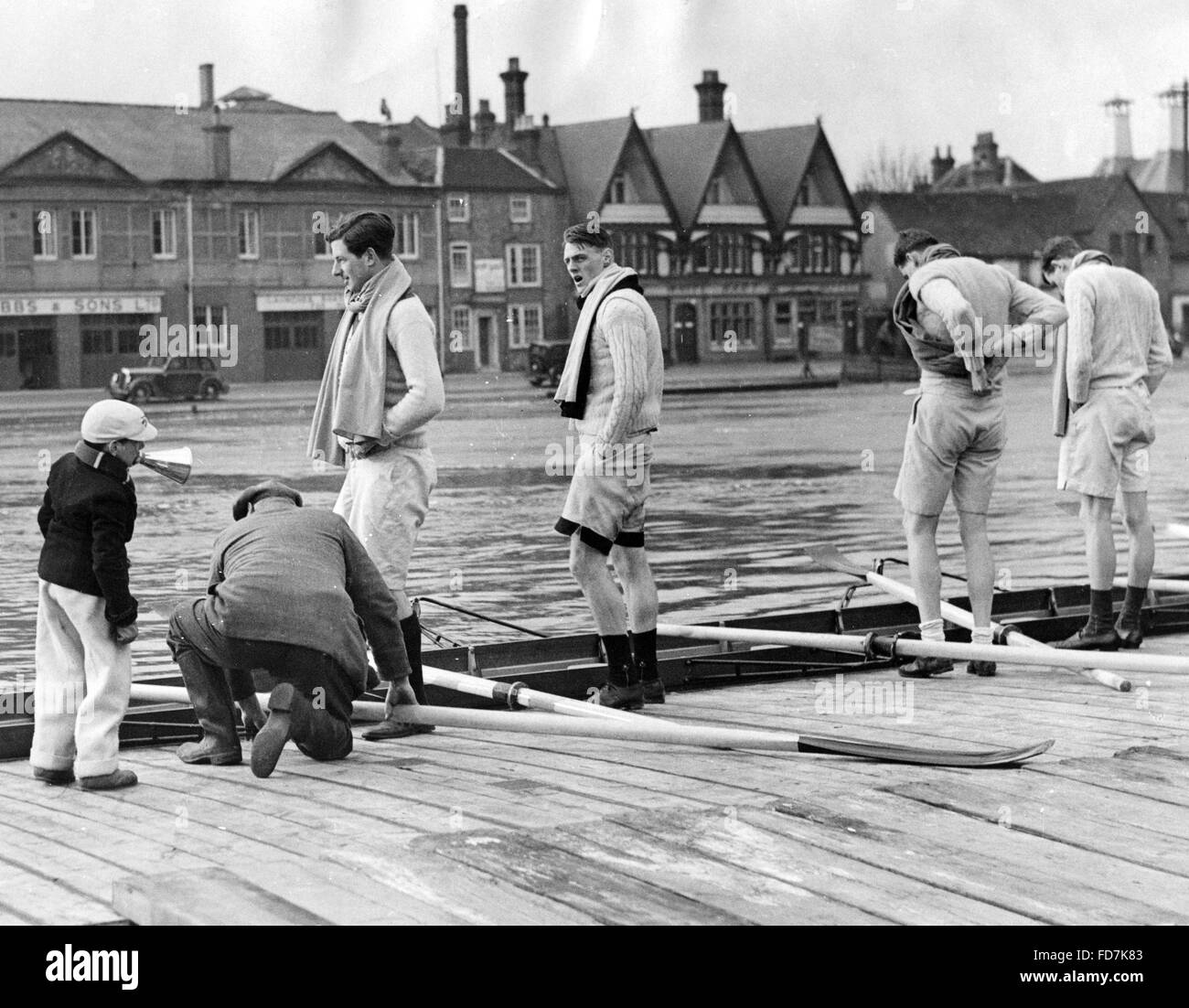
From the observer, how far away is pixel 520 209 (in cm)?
6119

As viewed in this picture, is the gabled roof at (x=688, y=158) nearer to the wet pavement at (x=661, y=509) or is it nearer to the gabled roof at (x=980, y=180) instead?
the gabled roof at (x=980, y=180)

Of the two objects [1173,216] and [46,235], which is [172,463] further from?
[1173,216]

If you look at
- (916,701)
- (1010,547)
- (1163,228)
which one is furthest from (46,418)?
(1163,228)

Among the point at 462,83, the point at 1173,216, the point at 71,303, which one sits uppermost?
the point at 462,83

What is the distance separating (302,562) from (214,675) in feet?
1.61

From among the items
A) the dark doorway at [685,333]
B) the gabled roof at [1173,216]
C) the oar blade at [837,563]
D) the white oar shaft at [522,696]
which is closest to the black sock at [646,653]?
the white oar shaft at [522,696]

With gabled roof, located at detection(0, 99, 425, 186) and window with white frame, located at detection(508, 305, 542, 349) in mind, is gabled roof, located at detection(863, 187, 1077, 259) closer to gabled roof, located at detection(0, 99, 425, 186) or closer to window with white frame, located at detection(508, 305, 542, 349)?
window with white frame, located at detection(508, 305, 542, 349)

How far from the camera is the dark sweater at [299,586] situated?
572 cm

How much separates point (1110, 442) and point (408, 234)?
51.7 metres

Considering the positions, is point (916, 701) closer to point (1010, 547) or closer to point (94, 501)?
point (94, 501)

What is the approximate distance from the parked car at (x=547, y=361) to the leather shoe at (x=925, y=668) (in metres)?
39.0

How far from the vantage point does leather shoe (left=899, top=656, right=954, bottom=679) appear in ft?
24.9

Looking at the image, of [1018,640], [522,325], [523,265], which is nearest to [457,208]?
[523,265]

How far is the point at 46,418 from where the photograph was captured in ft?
129
